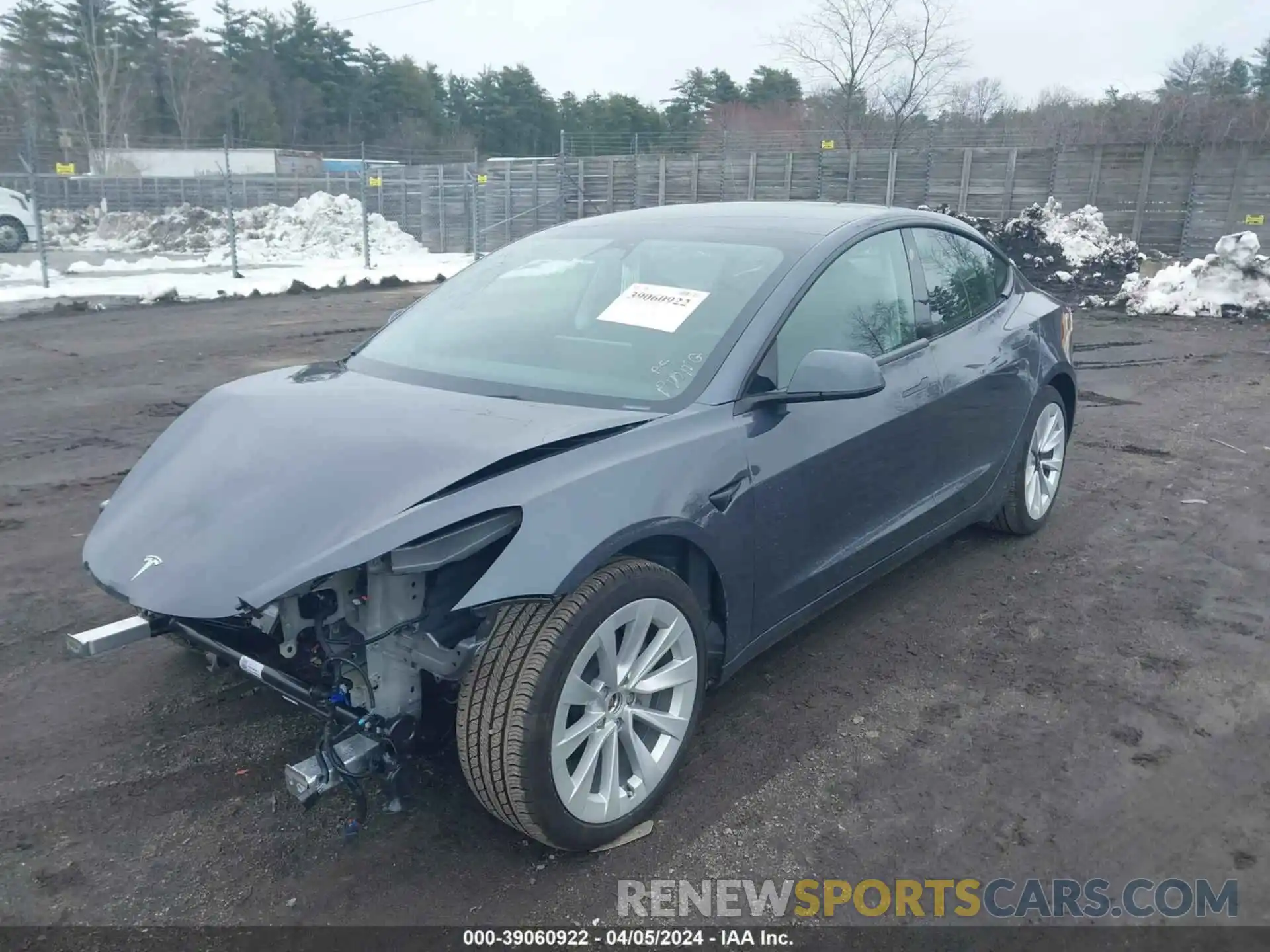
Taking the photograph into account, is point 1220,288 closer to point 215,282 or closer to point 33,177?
point 215,282

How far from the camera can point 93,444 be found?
22.3 feet

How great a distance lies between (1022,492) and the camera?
4.89 m

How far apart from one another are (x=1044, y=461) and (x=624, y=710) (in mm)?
3279

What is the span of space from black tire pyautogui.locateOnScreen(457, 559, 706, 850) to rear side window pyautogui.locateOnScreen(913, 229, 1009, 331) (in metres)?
2.32

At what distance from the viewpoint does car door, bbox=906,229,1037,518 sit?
410 cm

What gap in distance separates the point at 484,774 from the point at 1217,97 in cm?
3399

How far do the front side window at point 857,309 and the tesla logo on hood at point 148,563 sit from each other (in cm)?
191

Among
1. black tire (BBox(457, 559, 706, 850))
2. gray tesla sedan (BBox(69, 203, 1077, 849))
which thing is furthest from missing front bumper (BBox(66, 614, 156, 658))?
black tire (BBox(457, 559, 706, 850))

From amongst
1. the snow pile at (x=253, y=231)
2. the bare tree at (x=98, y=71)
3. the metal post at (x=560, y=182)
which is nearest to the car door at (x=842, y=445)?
the metal post at (x=560, y=182)

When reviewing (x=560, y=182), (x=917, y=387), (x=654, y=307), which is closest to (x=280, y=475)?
(x=654, y=307)

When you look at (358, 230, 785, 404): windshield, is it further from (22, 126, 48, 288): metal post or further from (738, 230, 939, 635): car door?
(22, 126, 48, 288): metal post

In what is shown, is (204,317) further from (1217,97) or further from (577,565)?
(1217,97)

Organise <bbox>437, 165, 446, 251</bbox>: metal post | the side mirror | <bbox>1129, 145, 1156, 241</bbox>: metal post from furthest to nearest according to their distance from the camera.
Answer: <bbox>437, 165, 446, 251</bbox>: metal post, <bbox>1129, 145, 1156, 241</bbox>: metal post, the side mirror

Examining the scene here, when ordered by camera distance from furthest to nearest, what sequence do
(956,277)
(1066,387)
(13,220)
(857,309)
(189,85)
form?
(189,85) → (13,220) → (1066,387) → (956,277) → (857,309)
